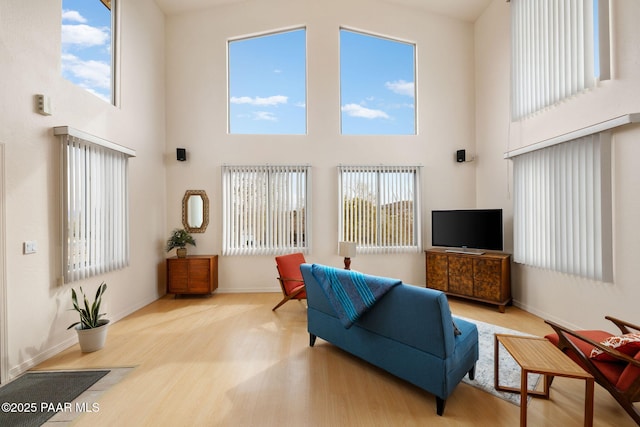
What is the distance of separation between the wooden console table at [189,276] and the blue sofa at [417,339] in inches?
111

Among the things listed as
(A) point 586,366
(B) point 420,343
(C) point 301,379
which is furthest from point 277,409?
(A) point 586,366

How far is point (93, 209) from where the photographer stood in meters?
3.44

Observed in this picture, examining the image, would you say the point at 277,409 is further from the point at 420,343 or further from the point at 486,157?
the point at 486,157

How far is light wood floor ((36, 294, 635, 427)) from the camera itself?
1984mm

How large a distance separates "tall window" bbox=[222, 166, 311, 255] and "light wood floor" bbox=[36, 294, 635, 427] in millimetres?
1831

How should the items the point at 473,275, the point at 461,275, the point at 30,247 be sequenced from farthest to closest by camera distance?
the point at 461,275 → the point at 473,275 → the point at 30,247

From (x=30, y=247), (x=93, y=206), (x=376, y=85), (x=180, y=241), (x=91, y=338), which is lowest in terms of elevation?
(x=91, y=338)

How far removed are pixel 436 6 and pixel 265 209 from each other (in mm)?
4775

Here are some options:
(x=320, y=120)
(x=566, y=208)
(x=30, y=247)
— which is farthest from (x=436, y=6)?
(x=30, y=247)

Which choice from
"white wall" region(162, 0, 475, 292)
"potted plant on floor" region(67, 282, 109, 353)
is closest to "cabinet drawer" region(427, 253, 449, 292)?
"white wall" region(162, 0, 475, 292)

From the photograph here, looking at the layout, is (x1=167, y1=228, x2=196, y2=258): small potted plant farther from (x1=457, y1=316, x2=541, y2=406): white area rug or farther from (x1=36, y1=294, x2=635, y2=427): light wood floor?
(x1=457, y1=316, x2=541, y2=406): white area rug

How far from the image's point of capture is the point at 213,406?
212 centimetres

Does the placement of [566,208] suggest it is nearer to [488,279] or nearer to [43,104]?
[488,279]

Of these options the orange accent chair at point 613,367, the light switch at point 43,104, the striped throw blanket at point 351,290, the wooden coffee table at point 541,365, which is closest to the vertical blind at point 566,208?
the orange accent chair at point 613,367
